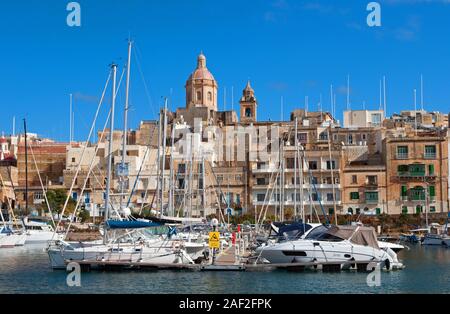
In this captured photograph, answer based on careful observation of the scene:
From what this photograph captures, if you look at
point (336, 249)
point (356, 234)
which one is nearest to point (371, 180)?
point (356, 234)

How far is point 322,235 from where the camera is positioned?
3139 centimetres

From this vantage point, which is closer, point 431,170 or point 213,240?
point 213,240

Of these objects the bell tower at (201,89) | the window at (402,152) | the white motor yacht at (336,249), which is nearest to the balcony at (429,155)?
the window at (402,152)

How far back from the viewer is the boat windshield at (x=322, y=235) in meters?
30.9

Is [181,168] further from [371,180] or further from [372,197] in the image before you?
[372,197]

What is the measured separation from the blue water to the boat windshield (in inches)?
63.6

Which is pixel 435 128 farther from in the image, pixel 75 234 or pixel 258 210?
pixel 75 234

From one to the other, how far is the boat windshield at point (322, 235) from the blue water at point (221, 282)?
5.30 feet

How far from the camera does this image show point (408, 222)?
213 feet

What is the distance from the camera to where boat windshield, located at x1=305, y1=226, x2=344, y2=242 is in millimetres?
30938

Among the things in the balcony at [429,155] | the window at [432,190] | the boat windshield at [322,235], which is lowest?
the boat windshield at [322,235]

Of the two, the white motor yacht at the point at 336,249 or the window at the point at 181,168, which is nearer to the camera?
the white motor yacht at the point at 336,249

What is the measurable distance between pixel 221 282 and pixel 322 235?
6503 mm

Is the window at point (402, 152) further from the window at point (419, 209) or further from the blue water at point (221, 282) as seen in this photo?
the blue water at point (221, 282)
